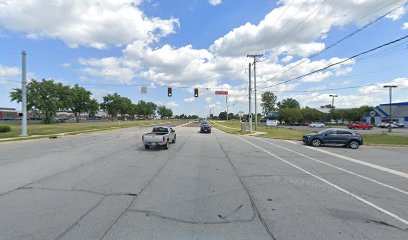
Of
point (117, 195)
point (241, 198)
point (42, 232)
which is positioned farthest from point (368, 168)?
point (42, 232)

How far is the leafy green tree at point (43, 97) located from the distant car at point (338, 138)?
7658cm

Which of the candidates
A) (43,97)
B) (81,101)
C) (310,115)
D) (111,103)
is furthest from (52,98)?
(310,115)

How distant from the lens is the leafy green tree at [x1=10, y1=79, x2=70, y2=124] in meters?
81.7

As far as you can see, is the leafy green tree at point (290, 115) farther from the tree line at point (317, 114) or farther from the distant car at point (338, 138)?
the distant car at point (338, 138)

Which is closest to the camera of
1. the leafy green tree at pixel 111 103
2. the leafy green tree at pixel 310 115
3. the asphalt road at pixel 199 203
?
the asphalt road at pixel 199 203

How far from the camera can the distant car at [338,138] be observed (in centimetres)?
2533

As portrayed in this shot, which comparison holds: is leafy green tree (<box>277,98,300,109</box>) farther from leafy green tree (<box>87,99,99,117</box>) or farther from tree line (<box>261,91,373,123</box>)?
leafy green tree (<box>87,99,99,117</box>)

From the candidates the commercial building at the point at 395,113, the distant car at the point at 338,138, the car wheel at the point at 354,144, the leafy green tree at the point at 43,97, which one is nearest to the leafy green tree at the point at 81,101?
the leafy green tree at the point at 43,97

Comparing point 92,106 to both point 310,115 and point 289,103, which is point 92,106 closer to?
point 310,115

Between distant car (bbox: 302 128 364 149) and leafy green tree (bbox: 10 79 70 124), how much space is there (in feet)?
251

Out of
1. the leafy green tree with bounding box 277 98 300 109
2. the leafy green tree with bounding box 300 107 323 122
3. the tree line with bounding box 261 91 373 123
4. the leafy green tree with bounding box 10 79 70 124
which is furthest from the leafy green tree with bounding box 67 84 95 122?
the leafy green tree with bounding box 277 98 300 109

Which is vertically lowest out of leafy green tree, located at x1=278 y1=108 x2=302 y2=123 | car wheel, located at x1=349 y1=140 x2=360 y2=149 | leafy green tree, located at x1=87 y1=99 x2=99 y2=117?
car wheel, located at x1=349 y1=140 x2=360 y2=149

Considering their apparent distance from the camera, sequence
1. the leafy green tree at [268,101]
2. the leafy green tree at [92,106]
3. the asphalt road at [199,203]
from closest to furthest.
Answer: the asphalt road at [199,203] → the leafy green tree at [92,106] → the leafy green tree at [268,101]

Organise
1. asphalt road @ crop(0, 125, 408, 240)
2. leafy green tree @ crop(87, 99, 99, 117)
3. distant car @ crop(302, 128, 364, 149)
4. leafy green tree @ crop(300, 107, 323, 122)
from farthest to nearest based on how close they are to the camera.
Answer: leafy green tree @ crop(87, 99, 99, 117), leafy green tree @ crop(300, 107, 323, 122), distant car @ crop(302, 128, 364, 149), asphalt road @ crop(0, 125, 408, 240)
